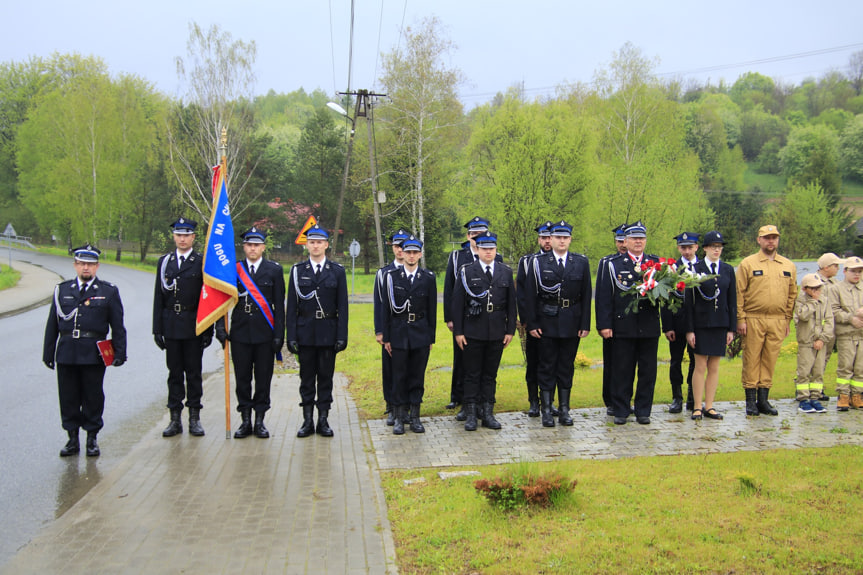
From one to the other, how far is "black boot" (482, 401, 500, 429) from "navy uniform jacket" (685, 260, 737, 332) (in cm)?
263

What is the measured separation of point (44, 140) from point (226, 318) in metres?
55.2

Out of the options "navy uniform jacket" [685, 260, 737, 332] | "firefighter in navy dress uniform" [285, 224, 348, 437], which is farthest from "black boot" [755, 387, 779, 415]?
"firefighter in navy dress uniform" [285, 224, 348, 437]

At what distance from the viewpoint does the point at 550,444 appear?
22.4ft

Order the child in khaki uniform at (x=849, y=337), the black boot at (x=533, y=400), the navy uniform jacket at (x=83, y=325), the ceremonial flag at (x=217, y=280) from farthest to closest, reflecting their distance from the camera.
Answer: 1. the child in khaki uniform at (x=849, y=337)
2. the black boot at (x=533, y=400)
3. the ceremonial flag at (x=217, y=280)
4. the navy uniform jacket at (x=83, y=325)

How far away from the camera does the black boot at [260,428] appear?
24.0ft

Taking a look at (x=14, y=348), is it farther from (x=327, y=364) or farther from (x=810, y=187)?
(x=810, y=187)

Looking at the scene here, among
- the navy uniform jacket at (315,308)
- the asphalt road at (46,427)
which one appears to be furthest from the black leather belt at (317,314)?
the asphalt road at (46,427)

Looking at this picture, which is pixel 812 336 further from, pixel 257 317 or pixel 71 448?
pixel 71 448

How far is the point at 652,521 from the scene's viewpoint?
4703 mm

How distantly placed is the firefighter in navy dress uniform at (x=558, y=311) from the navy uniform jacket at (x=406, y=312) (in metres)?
1.27

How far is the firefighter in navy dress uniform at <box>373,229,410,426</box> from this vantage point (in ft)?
25.2

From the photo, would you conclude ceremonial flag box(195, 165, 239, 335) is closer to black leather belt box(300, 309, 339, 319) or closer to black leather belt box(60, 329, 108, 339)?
black leather belt box(300, 309, 339, 319)

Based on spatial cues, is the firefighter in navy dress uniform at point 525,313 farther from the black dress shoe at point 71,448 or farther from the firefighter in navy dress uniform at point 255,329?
the black dress shoe at point 71,448

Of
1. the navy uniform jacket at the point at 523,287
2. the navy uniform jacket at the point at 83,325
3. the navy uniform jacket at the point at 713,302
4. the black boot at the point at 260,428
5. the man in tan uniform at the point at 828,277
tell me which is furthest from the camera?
the man in tan uniform at the point at 828,277
